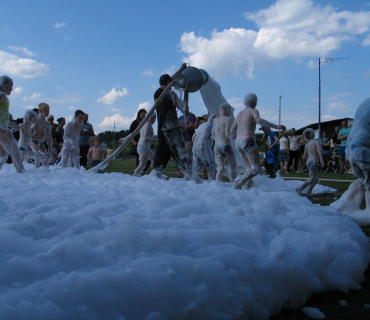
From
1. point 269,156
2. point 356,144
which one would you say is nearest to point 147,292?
point 356,144

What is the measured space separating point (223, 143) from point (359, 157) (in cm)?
354

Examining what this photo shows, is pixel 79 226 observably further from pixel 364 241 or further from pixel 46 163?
pixel 46 163

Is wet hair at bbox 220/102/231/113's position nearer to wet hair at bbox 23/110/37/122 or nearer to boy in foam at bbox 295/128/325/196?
boy in foam at bbox 295/128/325/196

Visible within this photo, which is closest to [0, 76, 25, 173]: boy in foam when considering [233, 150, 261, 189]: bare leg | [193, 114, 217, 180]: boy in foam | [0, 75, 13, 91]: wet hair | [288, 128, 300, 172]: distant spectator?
[0, 75, 13, 91]: wet hair

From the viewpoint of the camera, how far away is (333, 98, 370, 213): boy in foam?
3250mm

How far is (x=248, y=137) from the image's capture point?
5.45m

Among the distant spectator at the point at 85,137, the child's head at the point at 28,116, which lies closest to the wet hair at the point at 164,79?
the child's head at the point at 28,116

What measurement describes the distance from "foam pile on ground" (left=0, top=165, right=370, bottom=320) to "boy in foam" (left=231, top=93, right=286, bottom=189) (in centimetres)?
256

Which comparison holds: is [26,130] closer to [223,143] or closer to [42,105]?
[42,105]

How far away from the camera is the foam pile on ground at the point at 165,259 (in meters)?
1.45

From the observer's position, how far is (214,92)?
6.87 meters

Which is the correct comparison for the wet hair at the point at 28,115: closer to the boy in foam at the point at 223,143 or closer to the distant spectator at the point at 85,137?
the distant spectator at the point at 85,137

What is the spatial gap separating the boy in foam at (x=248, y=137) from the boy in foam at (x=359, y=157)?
1.90m

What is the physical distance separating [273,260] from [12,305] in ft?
4.52
